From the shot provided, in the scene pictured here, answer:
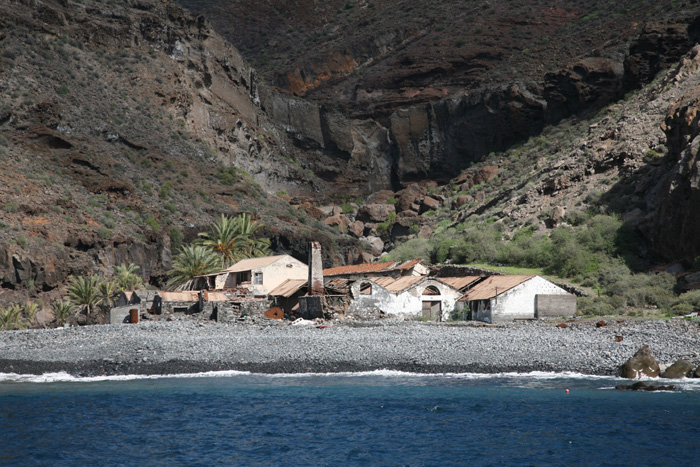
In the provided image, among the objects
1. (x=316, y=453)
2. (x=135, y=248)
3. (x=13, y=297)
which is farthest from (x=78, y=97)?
(x=316, y=453)

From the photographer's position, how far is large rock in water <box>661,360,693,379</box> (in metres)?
23.6

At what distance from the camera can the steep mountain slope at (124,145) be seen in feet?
176

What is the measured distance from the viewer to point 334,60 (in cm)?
13500

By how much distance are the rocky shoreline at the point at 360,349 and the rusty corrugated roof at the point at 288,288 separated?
358 inches

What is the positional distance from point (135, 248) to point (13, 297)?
39.6ft

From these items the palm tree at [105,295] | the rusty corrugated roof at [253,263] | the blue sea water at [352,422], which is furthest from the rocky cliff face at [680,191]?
the palm tree at [105,295]

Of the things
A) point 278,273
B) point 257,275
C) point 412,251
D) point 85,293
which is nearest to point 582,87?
point 412,251

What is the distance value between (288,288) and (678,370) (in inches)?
996

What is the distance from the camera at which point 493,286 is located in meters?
40.7

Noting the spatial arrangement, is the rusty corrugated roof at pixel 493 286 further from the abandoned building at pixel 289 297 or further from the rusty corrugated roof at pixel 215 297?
the rusty corrugated roof at pixel 215 297

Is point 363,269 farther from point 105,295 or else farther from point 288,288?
point 105,295

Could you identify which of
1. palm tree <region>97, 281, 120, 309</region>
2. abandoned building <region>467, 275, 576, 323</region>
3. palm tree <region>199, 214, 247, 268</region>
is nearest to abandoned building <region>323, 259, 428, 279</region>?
palm tree <region>199, 214, 247, 268</region>

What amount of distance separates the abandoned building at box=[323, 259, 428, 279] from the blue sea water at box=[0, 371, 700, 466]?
77.0ft

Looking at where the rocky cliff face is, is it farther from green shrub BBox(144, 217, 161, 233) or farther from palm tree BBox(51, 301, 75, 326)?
green shrub BBox(144, 217, 161, 233)
